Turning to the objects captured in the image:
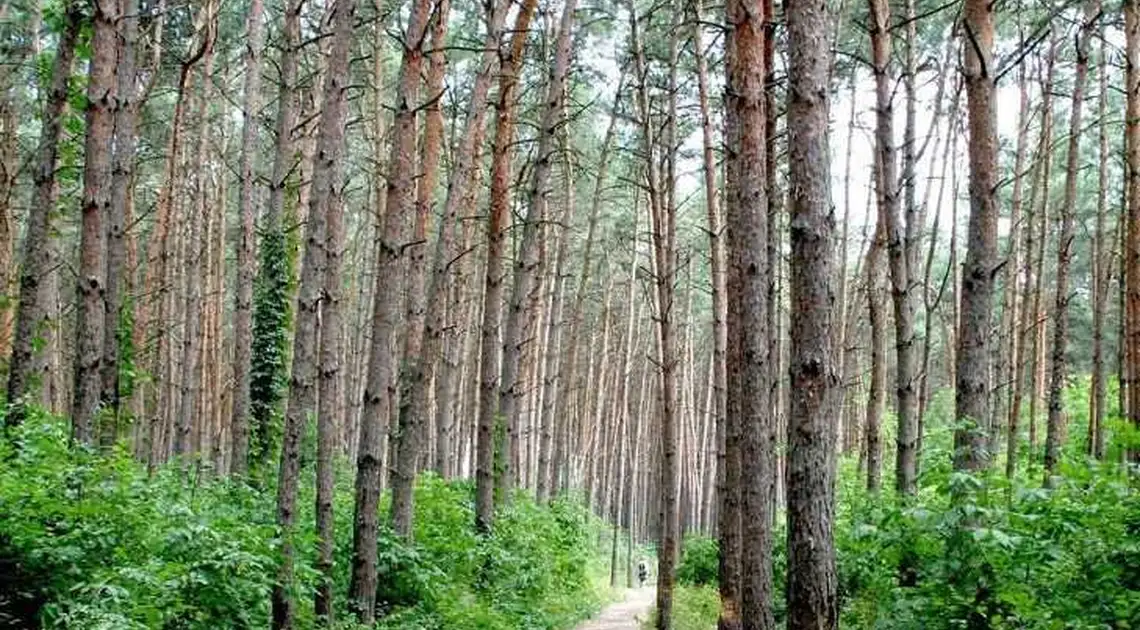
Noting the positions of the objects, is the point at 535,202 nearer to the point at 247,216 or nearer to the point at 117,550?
the point at 247,216

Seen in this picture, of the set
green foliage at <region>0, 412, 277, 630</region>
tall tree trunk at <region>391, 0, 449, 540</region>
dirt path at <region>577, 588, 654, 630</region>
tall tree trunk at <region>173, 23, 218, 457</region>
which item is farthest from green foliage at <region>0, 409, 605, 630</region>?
tall tree trunk at <region>173, 23, 218, 457</region>

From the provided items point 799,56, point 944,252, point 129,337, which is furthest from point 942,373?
point 799,56

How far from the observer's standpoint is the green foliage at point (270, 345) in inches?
604

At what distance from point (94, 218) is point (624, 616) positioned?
12.3m

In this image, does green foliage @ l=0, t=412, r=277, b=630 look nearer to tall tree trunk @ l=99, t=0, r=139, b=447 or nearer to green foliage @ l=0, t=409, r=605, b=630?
green foliage @ l=0, t=409, r=605, b=630

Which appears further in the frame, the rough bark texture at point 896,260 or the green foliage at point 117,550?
the rough bark texture at point 896,260

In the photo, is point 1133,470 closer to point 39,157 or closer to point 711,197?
point 711,197

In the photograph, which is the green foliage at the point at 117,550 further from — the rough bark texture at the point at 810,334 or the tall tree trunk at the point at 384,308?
the rough bark texture at the point at 810,334

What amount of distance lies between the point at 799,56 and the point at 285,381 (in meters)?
11.5

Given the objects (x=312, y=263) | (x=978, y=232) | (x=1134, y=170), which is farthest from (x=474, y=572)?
(x=1134, y=170)

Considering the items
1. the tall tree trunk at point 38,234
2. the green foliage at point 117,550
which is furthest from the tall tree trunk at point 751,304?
the tall tree trunk at point 38,234

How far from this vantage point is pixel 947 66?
59.2 feet

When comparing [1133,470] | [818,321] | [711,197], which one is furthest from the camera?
[711,197]

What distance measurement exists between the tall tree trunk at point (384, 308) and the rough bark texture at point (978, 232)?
4314mm
